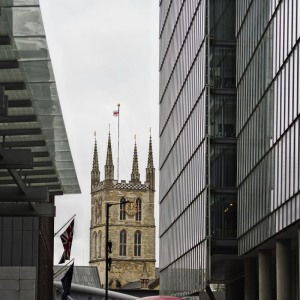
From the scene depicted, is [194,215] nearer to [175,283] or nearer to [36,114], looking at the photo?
[175,283]

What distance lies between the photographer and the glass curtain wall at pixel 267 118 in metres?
46.2

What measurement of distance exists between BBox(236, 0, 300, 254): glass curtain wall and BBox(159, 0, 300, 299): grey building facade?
0.17ft

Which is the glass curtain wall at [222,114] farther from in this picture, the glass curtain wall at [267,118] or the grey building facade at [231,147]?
the glass curtain wall at [267,118]

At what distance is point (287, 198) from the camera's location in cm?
4672

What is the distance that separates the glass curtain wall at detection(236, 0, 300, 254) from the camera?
46188 millimetres

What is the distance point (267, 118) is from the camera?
5309 cm

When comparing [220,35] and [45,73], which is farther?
[220,35]

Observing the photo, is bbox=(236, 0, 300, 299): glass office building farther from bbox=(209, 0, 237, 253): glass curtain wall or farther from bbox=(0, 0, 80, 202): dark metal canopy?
bbox=(0, 0, 80, 202): dark metal canopy

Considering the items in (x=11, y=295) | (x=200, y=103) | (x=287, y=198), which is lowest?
(x=11, y=295)

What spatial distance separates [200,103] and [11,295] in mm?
21399

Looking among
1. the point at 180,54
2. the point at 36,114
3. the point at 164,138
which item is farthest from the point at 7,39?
the point at 164,138

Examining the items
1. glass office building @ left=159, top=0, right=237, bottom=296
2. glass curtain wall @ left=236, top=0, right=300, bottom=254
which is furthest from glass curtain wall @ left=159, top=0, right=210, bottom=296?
glass curtain wall @ left=236, top=0, right=300, bottom=254

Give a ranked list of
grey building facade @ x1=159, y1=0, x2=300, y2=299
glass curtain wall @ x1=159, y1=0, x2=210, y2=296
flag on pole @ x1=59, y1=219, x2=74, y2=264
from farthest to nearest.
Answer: glass curtain wall @ x1=159, y1=0, x2=210, y2=296
flag on pole @ x1=59, y1=219, x2=74, y2=264
grey building facade @ x1=159, y1=0, x2=300, y2=299

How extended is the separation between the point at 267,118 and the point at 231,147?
14.0 metres
